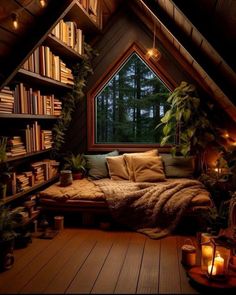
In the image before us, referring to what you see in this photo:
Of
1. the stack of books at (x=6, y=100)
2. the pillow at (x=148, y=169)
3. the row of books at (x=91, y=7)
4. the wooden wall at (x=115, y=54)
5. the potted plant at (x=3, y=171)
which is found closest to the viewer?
the potted plant at (x=3, y=171)

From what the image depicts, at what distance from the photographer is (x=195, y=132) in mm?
4043

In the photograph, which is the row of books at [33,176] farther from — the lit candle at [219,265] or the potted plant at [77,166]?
the lit candle at [219,265]

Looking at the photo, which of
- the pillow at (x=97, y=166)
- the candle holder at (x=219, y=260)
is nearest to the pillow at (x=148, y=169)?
the pillow at (x=97, y=166)

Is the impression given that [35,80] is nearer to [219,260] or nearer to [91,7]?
[91,7]

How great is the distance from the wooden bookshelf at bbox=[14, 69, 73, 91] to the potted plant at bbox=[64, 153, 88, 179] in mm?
988

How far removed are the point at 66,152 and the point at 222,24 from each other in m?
3.29

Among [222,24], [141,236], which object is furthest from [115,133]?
[222,24]

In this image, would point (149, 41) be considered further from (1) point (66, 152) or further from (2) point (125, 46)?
(1) point (66, 152)

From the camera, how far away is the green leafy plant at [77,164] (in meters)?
4.20

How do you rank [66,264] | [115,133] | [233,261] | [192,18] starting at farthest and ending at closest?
[115,133] → [66,264] → [233,261] → [192,18]

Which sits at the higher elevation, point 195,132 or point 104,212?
point 195,132

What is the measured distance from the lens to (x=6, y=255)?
2529mm

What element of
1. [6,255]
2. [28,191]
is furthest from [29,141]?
[6,255]

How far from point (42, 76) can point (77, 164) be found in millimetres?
1344
